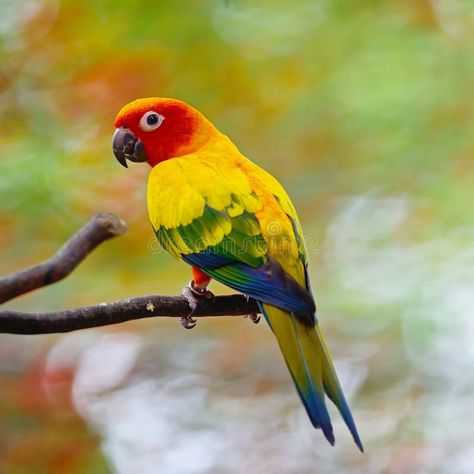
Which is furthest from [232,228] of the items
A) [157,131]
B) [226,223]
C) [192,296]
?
[157,131]

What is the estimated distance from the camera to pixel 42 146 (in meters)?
2.71

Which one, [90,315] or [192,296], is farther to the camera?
[192,296]

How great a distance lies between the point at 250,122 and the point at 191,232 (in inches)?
60.6

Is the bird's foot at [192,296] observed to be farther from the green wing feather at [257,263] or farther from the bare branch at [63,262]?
the bare branch at [63,262]

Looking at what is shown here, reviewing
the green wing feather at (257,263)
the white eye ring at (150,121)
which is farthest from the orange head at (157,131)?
the green wing feather at (257,263)

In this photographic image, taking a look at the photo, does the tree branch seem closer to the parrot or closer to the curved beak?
the parrot

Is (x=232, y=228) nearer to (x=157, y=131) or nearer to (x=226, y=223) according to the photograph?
(x=226, y=223)

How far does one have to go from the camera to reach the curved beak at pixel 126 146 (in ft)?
5.11

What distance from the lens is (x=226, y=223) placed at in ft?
4.81

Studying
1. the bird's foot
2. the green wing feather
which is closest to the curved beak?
the green wing feather

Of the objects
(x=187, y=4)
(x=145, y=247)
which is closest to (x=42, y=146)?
(x=145, y=247)

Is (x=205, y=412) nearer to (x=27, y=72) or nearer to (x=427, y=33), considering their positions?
(x=27, y=72)

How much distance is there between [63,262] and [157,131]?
1.26 feet

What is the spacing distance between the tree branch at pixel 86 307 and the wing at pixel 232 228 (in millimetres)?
94
